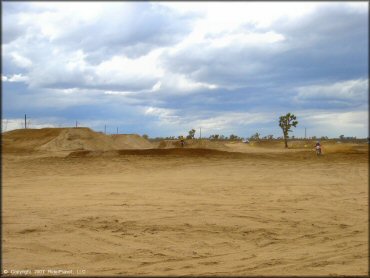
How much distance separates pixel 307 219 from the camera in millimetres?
8969

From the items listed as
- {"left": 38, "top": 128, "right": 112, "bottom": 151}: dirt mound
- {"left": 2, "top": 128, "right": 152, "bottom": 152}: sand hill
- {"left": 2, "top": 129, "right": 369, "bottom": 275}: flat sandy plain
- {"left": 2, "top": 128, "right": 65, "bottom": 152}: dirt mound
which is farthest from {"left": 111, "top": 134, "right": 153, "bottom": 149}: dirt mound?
{"left": 2, "top": 129, "right": 369, "bottom": 275}: flat sandy plain

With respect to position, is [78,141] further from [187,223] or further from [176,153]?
[187,223]

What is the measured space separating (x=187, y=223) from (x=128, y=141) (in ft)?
123

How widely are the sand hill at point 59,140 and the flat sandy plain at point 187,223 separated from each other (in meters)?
18.0

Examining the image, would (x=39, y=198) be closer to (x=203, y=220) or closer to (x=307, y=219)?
(x=203, y=220)

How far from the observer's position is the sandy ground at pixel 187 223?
5.81m

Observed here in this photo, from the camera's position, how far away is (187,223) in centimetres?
809

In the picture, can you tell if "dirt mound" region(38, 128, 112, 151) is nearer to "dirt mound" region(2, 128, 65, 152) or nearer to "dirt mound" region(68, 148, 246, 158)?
"dirt mound" region(2, 128, 65, 152)

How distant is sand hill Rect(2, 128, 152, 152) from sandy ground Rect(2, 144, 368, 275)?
18.1 meters

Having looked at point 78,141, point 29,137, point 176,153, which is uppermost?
point 29,137

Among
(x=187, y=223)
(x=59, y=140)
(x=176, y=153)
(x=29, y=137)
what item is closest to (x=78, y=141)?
(x=59, y=140)

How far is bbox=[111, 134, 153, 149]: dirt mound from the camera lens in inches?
1672

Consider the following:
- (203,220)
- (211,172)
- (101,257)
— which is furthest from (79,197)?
(211,172)

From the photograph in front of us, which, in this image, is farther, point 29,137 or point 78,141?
point 29,137
